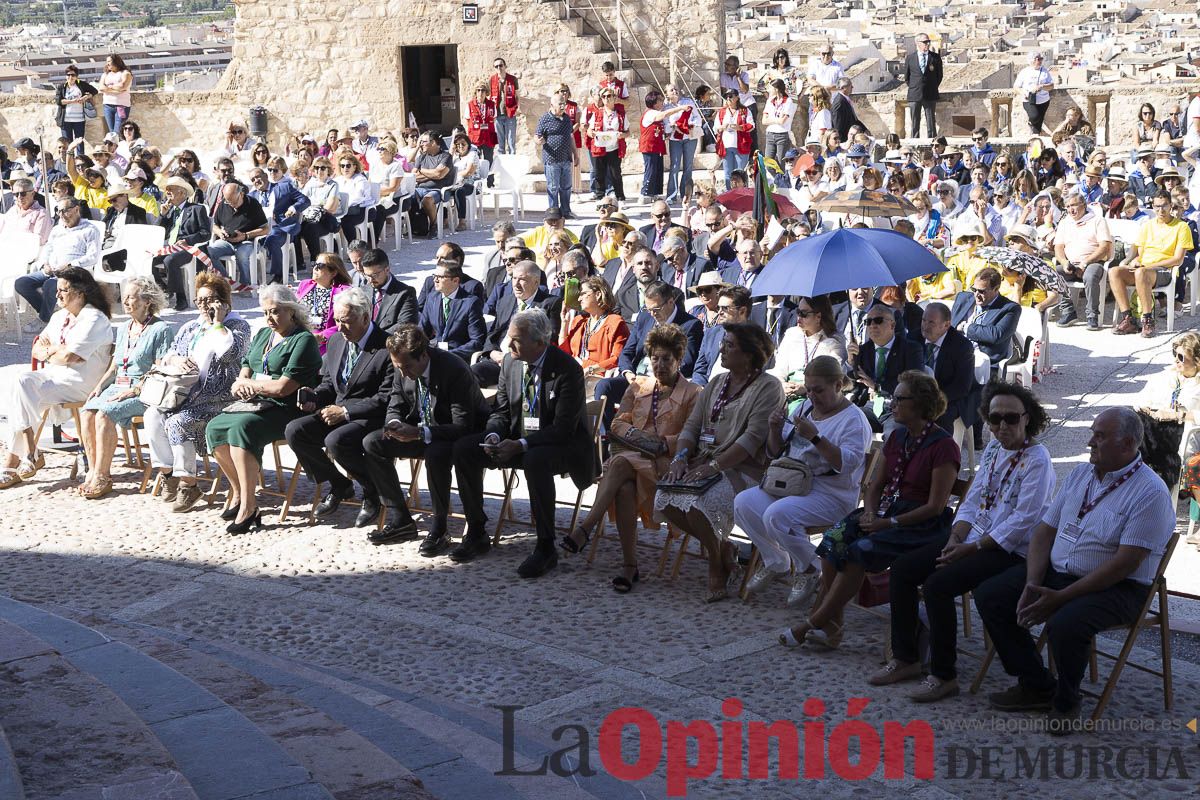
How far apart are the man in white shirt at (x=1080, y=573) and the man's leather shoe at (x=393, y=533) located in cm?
328

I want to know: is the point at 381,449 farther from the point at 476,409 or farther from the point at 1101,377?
the point at 1101,377

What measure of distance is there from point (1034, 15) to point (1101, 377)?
77727 millimetres

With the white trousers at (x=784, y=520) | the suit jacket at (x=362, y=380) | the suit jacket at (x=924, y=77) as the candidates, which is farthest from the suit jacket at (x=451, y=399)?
the suit jacket at (x=924, y=77)

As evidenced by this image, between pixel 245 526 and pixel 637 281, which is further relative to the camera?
pixel 637 281

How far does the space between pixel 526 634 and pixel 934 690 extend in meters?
1.76

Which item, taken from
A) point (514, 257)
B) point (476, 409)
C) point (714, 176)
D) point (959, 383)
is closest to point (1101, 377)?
point (959, 383)

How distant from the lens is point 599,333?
8.80 m

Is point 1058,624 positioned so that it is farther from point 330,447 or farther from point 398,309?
point 398,309

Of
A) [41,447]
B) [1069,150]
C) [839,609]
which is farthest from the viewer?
[1069,150]

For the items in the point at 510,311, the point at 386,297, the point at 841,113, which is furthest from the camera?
the point at 841,113

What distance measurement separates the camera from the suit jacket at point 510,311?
31.0 feet

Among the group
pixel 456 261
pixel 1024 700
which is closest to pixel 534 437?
pixel 456 261

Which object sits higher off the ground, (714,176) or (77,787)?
(714,176)

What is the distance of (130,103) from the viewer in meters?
20.5
